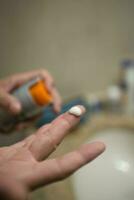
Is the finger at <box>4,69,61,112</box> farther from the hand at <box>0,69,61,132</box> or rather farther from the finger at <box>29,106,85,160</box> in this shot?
the finger at <box>29,106,85,160</box>

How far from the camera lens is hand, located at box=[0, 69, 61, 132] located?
1.91 feet

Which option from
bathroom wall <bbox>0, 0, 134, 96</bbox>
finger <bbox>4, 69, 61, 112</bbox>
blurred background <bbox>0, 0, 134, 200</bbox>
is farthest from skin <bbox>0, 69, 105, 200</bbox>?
bathroom wall <bbox>0, 0, 134, 96</bbox>

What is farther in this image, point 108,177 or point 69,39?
point 69,39

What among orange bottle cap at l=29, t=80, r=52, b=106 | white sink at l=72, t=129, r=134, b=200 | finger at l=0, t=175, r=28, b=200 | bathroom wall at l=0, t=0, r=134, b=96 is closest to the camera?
finger at l=0, t=175, r=28, b=200

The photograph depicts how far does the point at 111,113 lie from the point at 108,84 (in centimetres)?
12

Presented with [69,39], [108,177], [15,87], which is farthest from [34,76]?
[108,177]

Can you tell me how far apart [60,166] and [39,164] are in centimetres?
3

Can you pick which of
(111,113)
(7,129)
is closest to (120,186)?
(7,129)

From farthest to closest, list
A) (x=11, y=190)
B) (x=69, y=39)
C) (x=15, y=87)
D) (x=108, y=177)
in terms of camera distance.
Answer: (x=69, y=39) < (x=15, y=87) < (x=108, y=177) < (x=11, y=190)

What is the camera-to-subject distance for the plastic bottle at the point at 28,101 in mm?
596

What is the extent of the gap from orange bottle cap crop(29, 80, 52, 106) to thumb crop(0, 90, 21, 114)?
4 cm

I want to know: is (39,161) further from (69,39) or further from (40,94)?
(69,39)

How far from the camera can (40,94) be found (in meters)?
0.59

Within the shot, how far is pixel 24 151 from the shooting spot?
1.28 ft
